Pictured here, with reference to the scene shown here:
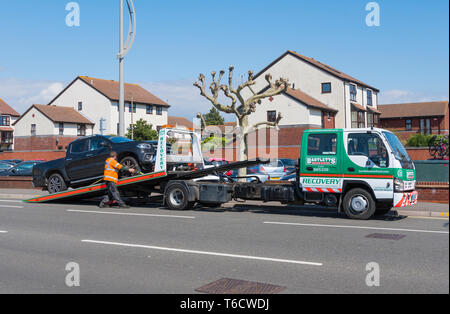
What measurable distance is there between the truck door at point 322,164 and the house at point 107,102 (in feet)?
172

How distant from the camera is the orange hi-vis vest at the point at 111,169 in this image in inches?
584

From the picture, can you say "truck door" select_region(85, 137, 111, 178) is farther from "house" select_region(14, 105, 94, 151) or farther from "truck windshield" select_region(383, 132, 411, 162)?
"house" select_region(14, 105, 94, 151)

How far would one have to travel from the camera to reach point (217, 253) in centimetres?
810

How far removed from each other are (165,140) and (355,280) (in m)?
9.17

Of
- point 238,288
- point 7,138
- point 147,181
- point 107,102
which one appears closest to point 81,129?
point 107,102

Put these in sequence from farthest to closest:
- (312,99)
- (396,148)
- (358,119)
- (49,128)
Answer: (49,128) → (358,119) → (312,99) → (396,148)

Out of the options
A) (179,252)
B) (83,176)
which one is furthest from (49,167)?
(179,252)

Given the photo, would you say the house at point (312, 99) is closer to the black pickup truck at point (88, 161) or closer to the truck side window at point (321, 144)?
the black pickup truck at point (88, 161)

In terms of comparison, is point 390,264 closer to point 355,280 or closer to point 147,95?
point 355,280

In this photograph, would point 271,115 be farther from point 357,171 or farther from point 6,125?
point 6,125

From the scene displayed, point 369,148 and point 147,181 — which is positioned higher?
point 369,148

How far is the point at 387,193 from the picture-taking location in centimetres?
1177

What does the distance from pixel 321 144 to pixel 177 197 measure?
4.78 m

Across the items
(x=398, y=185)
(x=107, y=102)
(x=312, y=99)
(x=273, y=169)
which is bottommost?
(x=398, y=185)
